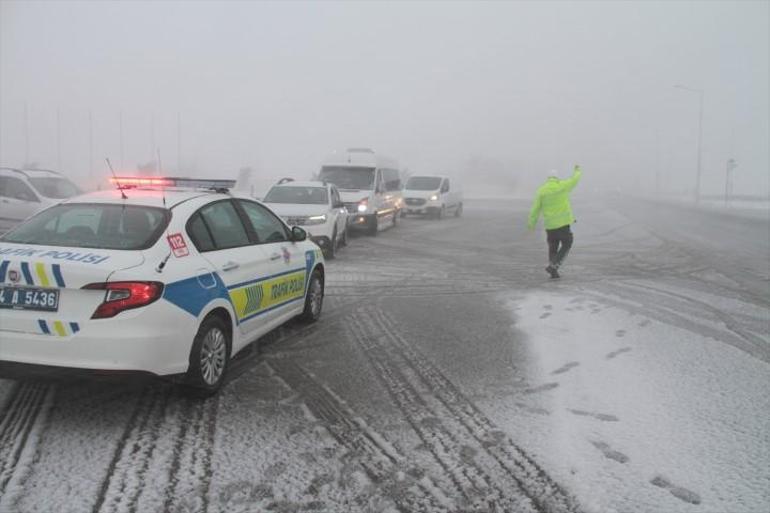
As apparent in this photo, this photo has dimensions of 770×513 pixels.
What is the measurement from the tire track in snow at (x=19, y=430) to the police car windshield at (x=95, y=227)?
1.02 meters

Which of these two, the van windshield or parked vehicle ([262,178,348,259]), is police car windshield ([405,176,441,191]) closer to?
the van windshield

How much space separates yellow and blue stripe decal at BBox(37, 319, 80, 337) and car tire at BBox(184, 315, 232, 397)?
757 mm

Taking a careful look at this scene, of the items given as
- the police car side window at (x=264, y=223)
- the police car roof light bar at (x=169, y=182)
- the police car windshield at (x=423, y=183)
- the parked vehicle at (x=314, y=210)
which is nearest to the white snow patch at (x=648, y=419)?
the police car side window at (x=264, y=223)

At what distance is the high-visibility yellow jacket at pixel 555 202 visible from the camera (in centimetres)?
1027

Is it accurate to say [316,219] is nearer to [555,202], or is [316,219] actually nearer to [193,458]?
[555,202]

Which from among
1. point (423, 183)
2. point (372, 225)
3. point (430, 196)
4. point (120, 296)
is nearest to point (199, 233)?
point (120, 296)

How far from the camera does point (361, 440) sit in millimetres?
4039

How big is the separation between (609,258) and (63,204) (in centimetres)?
1119

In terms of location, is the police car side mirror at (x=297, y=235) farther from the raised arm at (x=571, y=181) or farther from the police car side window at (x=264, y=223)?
the raised arm at (x=571, y=181)

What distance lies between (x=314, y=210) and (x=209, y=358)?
9.04m

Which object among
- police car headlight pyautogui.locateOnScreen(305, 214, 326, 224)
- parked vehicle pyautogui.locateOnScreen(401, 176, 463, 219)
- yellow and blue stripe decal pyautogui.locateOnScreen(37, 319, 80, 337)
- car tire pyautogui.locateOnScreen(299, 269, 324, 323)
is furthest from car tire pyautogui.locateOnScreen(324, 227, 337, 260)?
parked vehicle pyautogui.locateOnScreen(401, 176, 463, 219)

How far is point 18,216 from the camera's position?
13656 millimetres

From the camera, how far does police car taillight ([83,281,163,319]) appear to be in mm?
3977

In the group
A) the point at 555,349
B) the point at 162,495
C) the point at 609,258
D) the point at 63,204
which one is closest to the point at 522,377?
the point at 555,349
